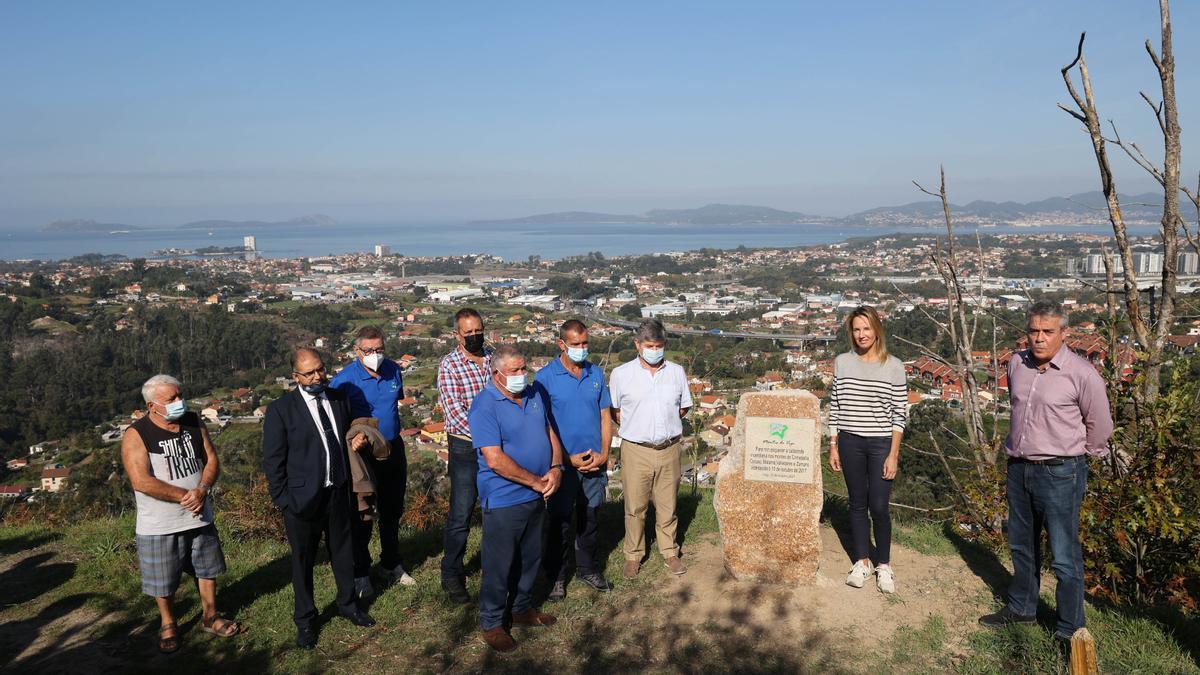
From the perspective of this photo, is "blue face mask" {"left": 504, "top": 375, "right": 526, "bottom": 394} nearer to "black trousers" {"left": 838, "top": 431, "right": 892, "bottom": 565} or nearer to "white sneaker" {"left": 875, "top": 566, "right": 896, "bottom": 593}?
"black trousers" {"left": 838, "top": 431, "right": 892, "bottom": 565}

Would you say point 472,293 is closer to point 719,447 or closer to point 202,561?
point 719,447

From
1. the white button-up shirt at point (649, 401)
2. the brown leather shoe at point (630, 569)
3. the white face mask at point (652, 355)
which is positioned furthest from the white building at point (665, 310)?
the white face mask at point (652, 355)

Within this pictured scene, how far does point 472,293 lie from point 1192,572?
204 feet

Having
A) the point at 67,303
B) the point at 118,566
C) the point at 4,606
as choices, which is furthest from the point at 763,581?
the point at 67,303

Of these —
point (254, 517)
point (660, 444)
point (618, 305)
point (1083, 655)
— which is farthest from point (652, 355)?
point (618, 305)

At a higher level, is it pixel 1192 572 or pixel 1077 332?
pixel 1077 332

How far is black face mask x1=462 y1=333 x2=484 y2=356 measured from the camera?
4.54m

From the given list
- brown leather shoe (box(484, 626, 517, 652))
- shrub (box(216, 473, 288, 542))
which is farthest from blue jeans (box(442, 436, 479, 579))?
shrub (box(216, 473, 288, 542))

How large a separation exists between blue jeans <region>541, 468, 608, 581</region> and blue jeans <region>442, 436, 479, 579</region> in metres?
0.52

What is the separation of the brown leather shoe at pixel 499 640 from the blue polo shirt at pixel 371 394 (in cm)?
144

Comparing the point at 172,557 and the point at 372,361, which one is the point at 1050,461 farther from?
the point at 172,557

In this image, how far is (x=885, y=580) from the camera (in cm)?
453

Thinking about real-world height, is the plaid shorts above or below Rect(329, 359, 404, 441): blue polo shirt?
below

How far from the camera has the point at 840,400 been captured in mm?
4414
